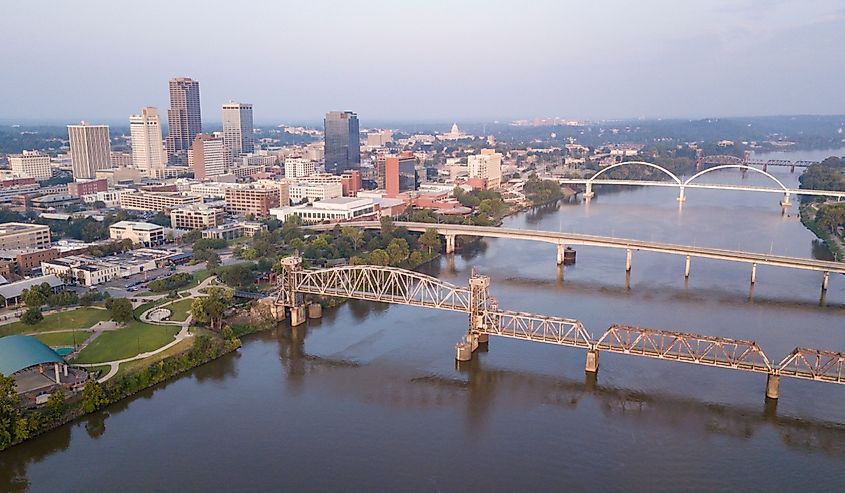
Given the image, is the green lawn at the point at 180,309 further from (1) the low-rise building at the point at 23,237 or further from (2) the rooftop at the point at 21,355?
(1) the low-rise building at the point at 23,237

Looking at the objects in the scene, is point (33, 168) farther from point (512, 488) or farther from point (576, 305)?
point (512, 488)

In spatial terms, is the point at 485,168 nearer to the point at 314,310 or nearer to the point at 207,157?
the point at 207,157

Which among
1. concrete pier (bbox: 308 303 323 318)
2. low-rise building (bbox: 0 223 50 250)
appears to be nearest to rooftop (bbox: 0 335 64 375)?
concrete pier (bbox: 308 303 323 318)

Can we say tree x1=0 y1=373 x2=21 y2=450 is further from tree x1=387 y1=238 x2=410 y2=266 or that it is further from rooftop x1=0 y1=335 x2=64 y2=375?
tree x1=387 y1=238 x2=410 y2=266

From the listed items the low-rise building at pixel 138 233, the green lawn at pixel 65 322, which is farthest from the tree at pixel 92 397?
the low-rise building at pixel 138 233

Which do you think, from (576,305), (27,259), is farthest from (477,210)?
(27,259)

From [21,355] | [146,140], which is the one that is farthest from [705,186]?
[146,140]
